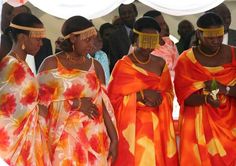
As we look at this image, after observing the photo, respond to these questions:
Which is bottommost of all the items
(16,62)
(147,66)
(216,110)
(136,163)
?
(136,163)

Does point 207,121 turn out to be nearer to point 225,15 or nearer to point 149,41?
point 149,41

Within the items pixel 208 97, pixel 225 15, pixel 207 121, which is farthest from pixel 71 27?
pixel 225 15

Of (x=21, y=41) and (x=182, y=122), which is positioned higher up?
(x=21, y=41)

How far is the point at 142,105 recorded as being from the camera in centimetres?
494

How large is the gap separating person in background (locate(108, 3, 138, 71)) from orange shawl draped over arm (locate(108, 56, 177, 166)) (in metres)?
1.56

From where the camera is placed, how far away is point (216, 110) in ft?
16.4

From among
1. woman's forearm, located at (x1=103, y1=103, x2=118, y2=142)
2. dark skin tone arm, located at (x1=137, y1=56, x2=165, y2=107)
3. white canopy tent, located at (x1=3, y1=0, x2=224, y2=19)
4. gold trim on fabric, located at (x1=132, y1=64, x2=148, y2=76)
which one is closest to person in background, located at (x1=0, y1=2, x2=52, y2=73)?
white canopy tent, located at (x1=3, y1=0, x2=224, y2=19)

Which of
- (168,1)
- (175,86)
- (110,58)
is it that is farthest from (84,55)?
(110,58)

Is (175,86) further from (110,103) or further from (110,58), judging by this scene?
(110,58)

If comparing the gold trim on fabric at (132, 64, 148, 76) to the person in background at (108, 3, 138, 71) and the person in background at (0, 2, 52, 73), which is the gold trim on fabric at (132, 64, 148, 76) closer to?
the person in background at (0, 2, 52, 73)

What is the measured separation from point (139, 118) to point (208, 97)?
0.58 meters

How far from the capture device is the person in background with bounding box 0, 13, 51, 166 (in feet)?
13.9

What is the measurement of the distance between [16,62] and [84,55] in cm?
60

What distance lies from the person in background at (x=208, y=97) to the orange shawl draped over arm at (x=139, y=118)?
16cm
